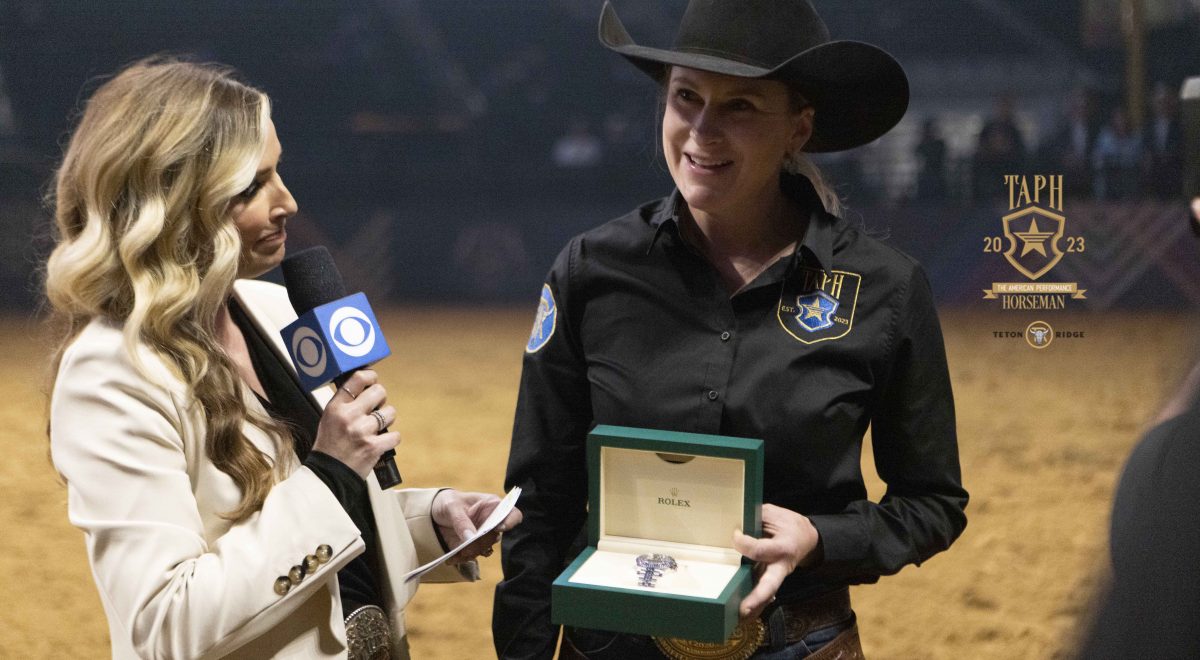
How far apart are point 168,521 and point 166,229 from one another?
1.28 feet

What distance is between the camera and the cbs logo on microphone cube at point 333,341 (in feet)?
5.77

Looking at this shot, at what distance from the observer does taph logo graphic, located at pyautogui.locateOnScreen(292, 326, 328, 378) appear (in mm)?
1772

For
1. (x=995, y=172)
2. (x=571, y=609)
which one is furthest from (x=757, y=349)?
(x=995, y=172)

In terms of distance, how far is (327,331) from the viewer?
5.77ft

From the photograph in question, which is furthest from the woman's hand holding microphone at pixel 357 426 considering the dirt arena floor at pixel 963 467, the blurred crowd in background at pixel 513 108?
the blurred crowd in background at pixel 513 108

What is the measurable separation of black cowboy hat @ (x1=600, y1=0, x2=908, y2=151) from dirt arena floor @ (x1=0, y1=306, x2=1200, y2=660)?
1.58m

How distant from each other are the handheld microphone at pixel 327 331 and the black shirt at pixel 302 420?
78 mm

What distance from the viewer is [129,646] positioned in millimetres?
1697

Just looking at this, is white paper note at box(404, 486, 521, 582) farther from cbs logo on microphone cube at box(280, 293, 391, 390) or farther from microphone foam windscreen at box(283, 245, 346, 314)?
microphone foam windscreen at box(283, 245, 346, 314)

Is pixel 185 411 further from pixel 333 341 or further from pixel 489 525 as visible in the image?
pixel 489 525

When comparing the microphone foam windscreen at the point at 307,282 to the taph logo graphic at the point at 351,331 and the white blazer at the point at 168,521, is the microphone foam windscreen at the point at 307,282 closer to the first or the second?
the taph logo graphic at the point at 351,331

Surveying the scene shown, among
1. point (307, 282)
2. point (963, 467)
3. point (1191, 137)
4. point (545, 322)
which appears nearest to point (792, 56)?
point (545, 322)

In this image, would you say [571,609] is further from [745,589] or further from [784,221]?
[784,221]

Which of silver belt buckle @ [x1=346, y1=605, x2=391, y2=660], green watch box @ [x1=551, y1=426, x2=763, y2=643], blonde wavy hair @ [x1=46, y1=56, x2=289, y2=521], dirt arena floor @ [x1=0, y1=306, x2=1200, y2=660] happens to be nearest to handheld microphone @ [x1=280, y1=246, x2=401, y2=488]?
blonde wavy hair @ [x1=46, y1=56, x2=289, y2=521]
